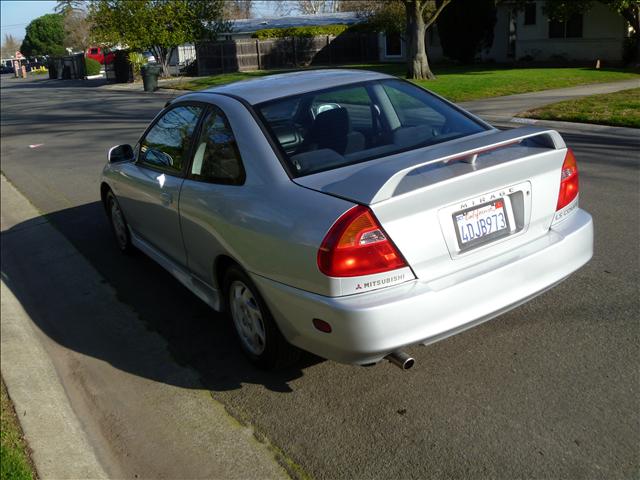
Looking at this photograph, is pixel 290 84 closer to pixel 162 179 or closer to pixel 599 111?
pixel 162 179

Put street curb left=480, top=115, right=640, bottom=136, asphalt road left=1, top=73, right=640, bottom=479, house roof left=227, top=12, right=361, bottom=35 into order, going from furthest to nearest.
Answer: house roof left=227, top=12, right=361, bottom=35, street curb left=480, top=115, right=640, bottom=136, asphalt road left=1, top=73, right=640, bottom=479

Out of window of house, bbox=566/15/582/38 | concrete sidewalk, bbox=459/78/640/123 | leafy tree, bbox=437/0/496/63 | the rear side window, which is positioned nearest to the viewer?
the rear side window

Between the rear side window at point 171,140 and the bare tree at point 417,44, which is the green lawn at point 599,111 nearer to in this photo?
the rear side window at point 171,140

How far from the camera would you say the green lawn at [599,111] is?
11.5 metres

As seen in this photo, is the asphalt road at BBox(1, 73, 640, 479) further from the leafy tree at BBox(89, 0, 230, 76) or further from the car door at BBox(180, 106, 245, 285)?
the leafy tree at BBox(89, 0, 230, 76)

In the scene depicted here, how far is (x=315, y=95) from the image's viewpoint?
4.35m

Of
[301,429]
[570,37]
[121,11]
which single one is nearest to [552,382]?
[301,429]

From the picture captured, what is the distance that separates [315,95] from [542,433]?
7.97 feet

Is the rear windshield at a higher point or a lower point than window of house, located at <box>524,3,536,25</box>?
lower

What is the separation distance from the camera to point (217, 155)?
166 inches

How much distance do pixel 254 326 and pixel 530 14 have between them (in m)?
31.5

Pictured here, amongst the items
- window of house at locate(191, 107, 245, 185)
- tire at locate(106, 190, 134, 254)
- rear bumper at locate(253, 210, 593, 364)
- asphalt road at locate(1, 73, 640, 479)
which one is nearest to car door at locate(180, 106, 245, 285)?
window of house at locate(191, 107, 245, 185)

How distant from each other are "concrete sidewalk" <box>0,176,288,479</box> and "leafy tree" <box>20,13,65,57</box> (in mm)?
114476

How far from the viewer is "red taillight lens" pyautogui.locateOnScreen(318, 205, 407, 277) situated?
10.4 ft
